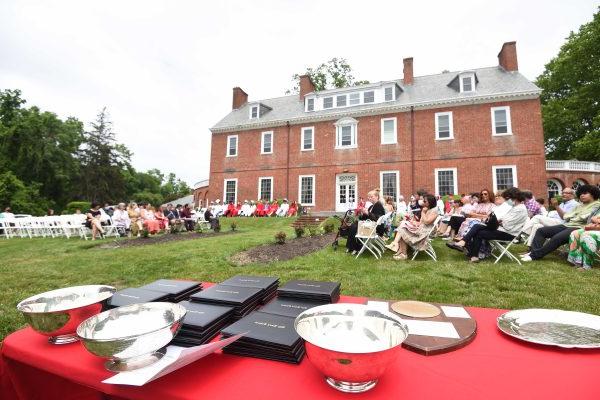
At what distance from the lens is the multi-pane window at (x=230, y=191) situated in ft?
77.4

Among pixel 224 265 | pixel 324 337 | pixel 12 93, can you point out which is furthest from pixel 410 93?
pixel 12 93

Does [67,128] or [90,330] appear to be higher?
[67,128]

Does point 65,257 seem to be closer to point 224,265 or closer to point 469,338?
point 224,265

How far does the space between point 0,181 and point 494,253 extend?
102 ft

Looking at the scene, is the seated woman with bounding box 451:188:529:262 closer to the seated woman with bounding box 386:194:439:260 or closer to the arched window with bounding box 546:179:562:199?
the seated woman with bounding box 386:194:439:260

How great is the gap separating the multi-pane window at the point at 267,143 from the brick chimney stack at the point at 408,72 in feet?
35.3

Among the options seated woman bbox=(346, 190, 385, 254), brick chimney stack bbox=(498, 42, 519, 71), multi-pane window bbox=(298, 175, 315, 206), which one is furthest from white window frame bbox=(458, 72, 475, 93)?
seated woman bbox=(346, 190, 385, 254)

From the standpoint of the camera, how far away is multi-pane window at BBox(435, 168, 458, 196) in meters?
18.1

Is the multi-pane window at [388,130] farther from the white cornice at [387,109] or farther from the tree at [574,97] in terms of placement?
the tree at [574,97]

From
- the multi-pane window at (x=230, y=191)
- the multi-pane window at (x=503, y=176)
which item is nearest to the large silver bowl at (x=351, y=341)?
the multi-pane window at (x=503, y=176)

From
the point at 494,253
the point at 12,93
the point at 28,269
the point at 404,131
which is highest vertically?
the point at 12,93

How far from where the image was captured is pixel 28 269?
6.47 m

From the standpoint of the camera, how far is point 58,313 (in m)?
1.23

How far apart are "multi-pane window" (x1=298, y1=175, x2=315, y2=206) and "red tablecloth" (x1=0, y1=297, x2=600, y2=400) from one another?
20.2m
